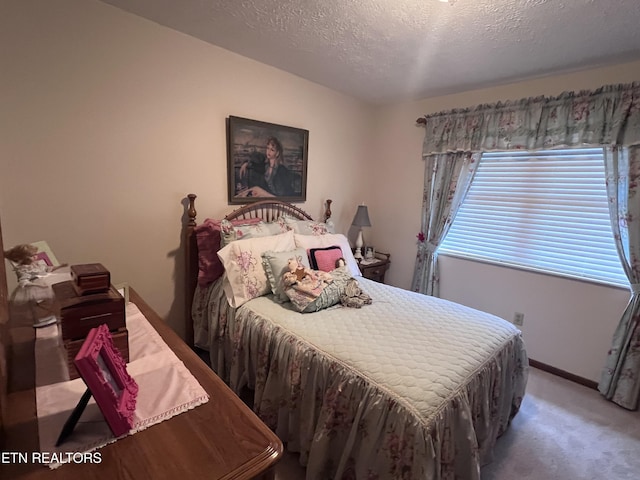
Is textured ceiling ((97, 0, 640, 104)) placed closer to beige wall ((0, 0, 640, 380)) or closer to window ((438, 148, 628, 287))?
beige wall ((0, 0, 640, 380))

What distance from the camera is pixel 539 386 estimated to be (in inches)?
95.7

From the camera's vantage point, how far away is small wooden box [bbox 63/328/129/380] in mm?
872

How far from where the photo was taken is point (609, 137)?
2201 mm

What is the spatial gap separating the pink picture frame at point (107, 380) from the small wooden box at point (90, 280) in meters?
0.15

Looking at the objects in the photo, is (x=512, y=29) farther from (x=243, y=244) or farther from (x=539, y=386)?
(x=539, y=386)

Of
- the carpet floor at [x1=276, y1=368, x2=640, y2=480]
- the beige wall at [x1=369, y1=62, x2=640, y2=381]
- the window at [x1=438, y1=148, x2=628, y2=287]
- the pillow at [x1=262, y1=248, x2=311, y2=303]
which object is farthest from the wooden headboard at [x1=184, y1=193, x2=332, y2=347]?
the window at [x1=438, y1=148, x2=628, y2=287]

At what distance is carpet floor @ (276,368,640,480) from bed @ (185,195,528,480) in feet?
0.37

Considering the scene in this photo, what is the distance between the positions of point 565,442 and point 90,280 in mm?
2627

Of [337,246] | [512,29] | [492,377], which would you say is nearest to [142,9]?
[337,246]

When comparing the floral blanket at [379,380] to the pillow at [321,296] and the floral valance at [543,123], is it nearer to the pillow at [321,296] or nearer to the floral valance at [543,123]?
the pillow at [321,296]

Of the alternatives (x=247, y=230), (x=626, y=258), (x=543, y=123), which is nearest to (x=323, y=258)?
(x=247, y=230)

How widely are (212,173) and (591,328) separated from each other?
321 centimetres

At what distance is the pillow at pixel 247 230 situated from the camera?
2.21 metres

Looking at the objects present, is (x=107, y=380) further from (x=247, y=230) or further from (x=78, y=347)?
(x=247, y=230)
